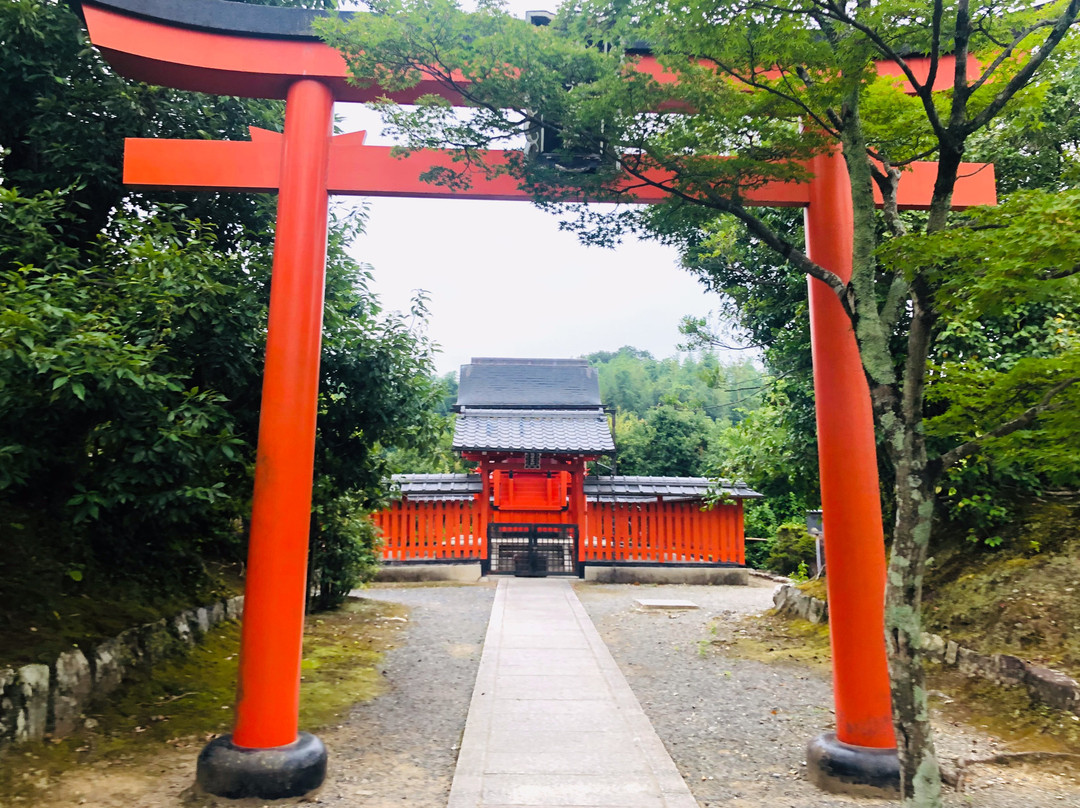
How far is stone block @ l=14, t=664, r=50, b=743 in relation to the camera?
340 centimetres

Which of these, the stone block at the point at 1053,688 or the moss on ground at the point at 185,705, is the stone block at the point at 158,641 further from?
the stone block at the point at 1053,688

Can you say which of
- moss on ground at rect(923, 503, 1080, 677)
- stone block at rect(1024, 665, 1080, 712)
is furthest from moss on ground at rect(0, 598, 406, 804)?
moss on ground at rect(923, 503, 1080, 677)

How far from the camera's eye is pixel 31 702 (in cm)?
347

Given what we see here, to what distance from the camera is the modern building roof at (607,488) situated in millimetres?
13297

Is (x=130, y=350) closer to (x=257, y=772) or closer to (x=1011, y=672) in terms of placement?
(x=257, y=772)

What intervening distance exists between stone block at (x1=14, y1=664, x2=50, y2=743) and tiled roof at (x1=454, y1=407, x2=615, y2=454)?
971 cm

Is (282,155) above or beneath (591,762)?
above

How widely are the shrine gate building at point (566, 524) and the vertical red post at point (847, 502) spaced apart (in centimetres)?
887

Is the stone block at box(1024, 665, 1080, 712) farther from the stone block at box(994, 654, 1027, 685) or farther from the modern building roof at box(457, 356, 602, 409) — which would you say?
the modern building roof at box(457, 356, 602, 409)

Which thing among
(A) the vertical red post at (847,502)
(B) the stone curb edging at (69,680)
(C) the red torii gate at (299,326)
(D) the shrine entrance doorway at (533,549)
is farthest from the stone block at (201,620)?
(D) the shrine entrance doorway at (533,549)

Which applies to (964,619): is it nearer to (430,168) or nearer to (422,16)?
(430,168)

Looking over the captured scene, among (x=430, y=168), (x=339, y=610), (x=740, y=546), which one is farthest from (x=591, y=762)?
(x=740, y=546)

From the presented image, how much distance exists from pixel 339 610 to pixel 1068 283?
8.59m

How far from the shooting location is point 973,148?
260 inches
